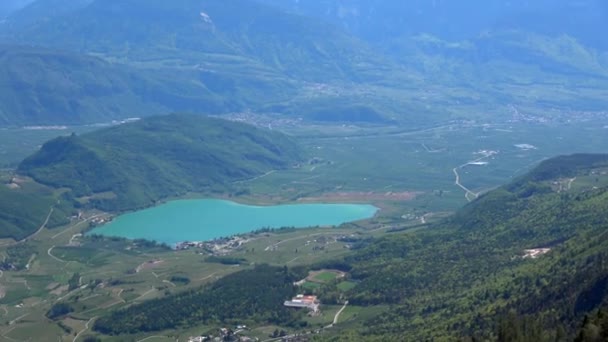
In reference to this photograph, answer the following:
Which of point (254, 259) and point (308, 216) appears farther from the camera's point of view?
point (308, 216)

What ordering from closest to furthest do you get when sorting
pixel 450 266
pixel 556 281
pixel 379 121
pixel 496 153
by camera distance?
pixel 556 281
pixel 450 266
pixel 496 153
pixel 379 121

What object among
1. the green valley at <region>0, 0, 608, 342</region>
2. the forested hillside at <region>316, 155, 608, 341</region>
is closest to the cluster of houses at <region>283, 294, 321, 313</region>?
the green valley at <region>0, 0, 608, 342</region>

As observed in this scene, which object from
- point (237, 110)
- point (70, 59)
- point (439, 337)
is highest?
point (70, 59)

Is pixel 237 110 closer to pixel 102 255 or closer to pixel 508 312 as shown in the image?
pixel 102 255

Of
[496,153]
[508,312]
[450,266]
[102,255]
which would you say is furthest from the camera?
[496,153]

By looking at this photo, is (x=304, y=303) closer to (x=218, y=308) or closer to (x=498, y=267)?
(x=218, y=308)

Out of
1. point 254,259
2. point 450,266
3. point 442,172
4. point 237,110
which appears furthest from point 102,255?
point 237,110
